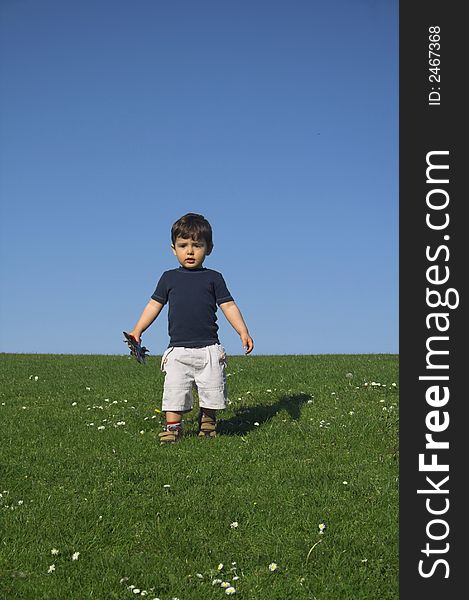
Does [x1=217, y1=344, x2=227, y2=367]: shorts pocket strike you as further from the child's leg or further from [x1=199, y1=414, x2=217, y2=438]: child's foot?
[x1=199, y1=414, x2=217, y2=438]: child's foot

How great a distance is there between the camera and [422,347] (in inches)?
245

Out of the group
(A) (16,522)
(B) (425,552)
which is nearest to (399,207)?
(B) (425,552)

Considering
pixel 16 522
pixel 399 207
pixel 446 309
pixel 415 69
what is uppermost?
pixel 415 69

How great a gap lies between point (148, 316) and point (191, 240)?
4.90 feet

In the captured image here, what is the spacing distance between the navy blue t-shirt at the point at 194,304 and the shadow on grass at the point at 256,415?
1.53m

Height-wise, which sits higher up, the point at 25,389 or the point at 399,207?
the point at 399,207

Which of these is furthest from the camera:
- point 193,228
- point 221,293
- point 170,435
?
point 221,293

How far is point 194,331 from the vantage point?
1248 cm

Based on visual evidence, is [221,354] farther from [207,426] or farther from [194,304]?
[207,426]

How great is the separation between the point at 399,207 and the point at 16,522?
218 inches

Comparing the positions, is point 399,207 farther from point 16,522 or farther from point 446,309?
point 16,522

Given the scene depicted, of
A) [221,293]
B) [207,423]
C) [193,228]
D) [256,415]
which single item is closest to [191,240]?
[193,228]

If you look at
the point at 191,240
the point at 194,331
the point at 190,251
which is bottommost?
the point at 194,331

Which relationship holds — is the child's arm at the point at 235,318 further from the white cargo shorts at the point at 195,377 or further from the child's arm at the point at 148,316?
the child's arm at the point at 148,316
